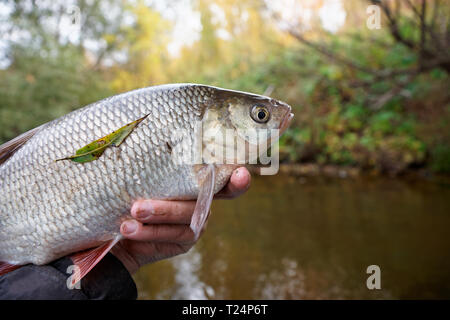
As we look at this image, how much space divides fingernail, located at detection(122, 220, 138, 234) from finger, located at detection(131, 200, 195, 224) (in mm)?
38

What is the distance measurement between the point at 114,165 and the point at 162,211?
0.27 meters

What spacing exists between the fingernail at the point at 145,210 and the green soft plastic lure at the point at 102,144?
26cm

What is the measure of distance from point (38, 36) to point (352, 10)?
868 centimetres

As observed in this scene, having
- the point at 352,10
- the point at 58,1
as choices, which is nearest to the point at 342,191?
the point at 352,10

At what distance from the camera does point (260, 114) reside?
1.45 meters

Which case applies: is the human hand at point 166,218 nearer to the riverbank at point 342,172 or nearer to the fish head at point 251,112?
the fish head at point 251,112

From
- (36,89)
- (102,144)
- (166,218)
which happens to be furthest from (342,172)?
(102,144)

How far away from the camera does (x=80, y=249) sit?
1.51 meters

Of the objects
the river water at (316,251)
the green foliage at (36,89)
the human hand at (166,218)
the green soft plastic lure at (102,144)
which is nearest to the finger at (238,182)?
the human hand at (166,218)

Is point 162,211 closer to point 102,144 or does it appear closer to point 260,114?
point 102,144

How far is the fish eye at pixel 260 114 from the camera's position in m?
1.45

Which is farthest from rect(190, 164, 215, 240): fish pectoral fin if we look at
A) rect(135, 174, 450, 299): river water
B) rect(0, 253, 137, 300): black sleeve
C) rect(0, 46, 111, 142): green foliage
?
rect(0, 46, 111, 142): green foliage

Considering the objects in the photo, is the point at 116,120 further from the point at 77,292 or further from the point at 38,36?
the point at 38,36

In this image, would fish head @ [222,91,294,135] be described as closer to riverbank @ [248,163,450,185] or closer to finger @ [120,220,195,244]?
finger @ [120,220,195,244]
